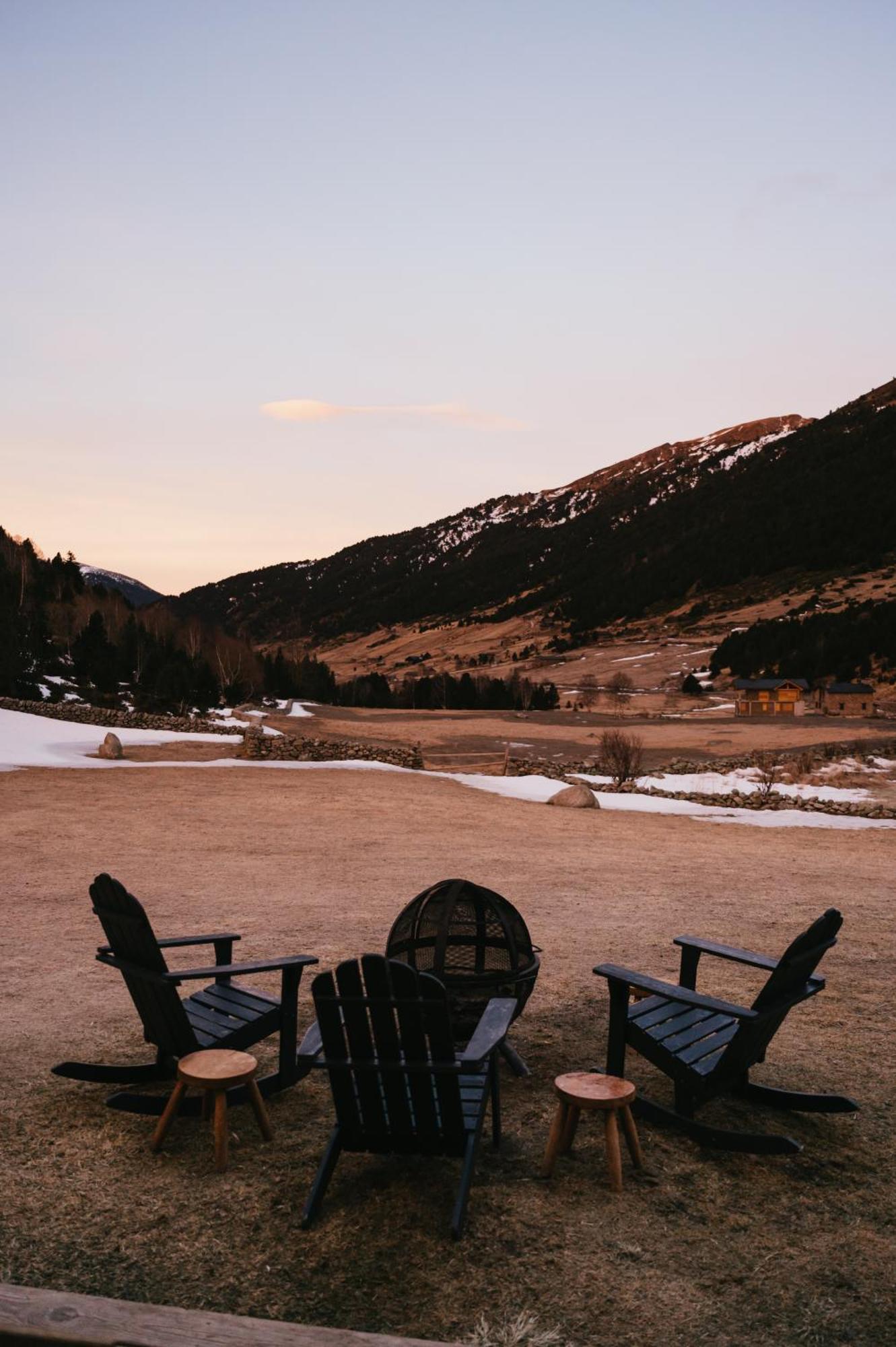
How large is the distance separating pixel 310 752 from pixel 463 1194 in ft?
81.7

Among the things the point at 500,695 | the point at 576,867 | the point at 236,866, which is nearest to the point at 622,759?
the point at 576,867

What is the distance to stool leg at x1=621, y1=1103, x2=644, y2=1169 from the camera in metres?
4.43

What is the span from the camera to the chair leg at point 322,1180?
3973 millimetres

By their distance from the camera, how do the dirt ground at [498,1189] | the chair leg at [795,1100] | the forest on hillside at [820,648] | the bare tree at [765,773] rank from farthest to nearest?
the forest on hillside at [820,648] < the bare tree at [765,773] < the chair leg at [795,1100] < the dirt ground at [498,1189]

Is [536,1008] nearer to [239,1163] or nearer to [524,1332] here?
[239,1163]

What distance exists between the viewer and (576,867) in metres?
13.3

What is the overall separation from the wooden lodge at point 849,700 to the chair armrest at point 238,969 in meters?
84.6

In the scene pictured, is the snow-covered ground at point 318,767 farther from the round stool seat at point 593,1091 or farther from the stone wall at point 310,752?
the round stool seat at point 593,1091

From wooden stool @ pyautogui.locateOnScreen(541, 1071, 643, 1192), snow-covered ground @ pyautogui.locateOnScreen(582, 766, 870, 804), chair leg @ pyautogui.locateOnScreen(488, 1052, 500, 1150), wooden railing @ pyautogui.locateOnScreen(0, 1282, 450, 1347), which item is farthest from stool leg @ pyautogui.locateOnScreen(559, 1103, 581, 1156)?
snow-covered ground @ pyautogui.locateOnScreen(582, 766, 870, 804)

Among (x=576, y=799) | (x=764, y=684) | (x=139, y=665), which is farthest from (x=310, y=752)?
(x=764, y=684)

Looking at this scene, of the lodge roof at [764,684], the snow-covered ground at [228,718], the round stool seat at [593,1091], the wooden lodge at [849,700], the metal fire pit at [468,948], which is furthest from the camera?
the lodge roof at [764,684]

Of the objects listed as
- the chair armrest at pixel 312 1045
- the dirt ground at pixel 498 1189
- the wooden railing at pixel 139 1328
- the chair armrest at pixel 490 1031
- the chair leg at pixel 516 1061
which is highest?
the chair armrest at pixel 490 1031

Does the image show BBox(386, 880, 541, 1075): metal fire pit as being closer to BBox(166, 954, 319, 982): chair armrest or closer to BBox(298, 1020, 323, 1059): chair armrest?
BBox(166, 954, 319, 982): chair armrest

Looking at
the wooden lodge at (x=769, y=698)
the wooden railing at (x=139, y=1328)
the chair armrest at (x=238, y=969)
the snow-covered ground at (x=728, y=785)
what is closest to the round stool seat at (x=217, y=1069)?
the chair armrest at (x=238, y=969)
